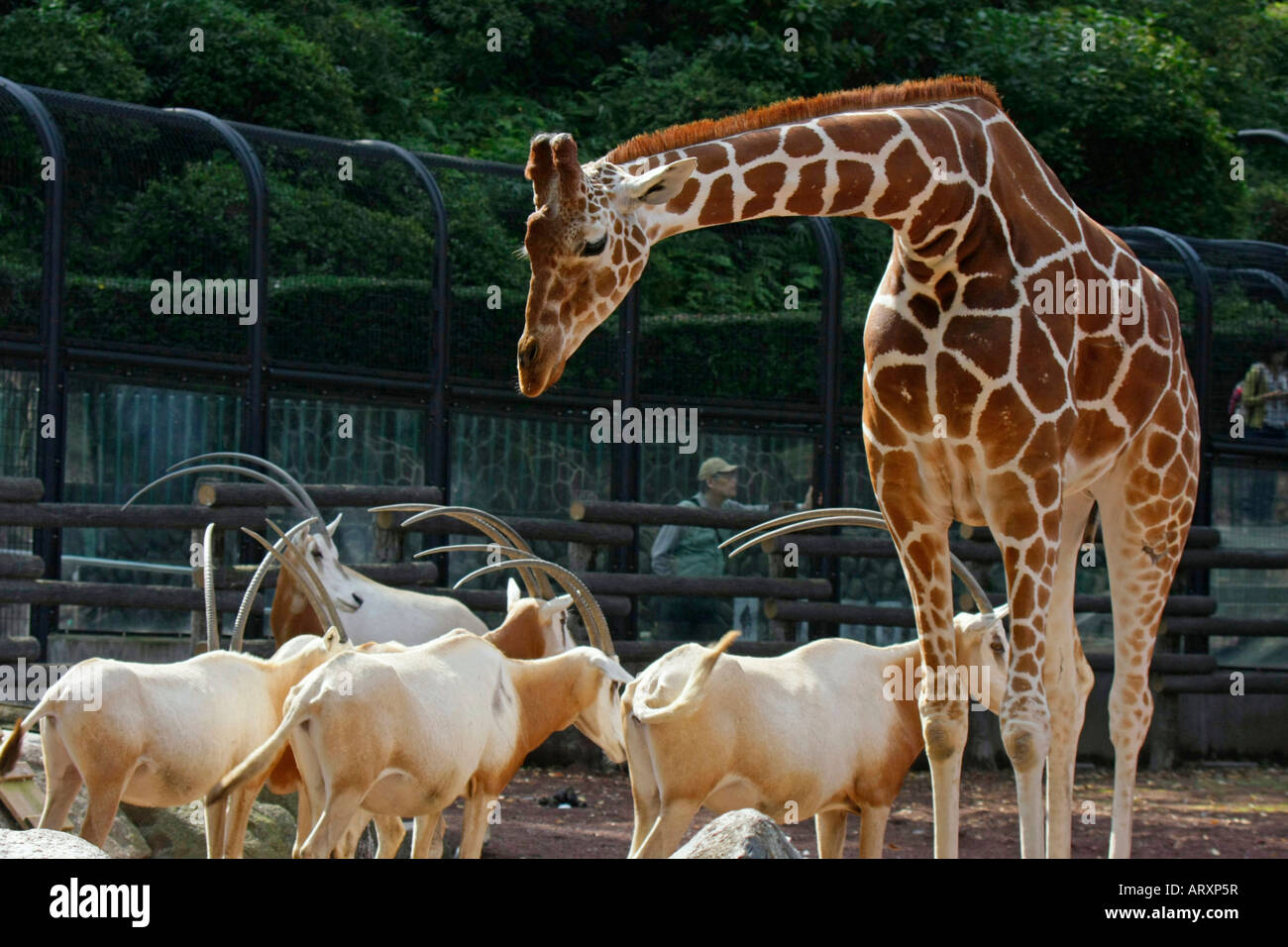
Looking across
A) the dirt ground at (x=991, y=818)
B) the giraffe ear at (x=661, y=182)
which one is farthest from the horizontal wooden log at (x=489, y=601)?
the giraffe ear at (x=661, y=182)

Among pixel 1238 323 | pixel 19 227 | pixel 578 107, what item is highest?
pixel 578 107

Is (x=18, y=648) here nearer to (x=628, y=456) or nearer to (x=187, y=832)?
(x=187, y=832)

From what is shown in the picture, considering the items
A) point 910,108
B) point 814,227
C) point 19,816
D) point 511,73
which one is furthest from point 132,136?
point 511,73

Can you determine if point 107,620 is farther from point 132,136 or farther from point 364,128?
point 364,128

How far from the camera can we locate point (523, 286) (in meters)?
13.1

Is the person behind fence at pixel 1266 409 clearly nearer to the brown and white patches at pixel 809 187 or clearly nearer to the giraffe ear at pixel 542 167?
the brown and white patches at pixel 809 187

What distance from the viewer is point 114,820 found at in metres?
6.27

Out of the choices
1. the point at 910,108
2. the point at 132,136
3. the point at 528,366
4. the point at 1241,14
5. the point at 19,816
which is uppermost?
the point at 1241,14

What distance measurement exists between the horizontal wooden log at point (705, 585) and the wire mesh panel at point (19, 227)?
148 inches

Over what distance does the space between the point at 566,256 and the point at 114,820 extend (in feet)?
12.2

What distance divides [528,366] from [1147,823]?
23.1 feet

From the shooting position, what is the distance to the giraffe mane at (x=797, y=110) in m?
3.93

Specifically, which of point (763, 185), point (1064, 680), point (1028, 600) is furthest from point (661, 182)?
point (1064, 680)

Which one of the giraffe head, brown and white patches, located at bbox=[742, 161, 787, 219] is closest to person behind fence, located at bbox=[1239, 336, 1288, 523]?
brown and white patches, located at bbox=[742, 161, 787, 219]
